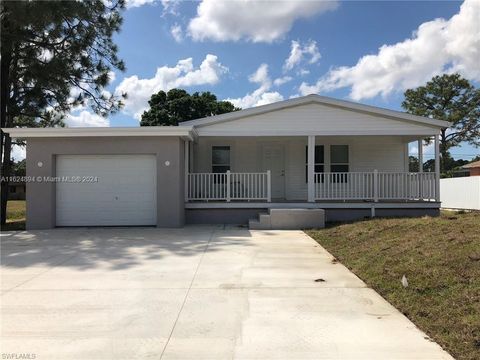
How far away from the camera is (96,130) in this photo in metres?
12.6

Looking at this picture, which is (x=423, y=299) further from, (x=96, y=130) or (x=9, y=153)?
(x=9, y=153)

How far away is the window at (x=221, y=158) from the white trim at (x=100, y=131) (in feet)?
13.0

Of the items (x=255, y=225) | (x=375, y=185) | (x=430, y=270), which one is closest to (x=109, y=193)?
(x=255, y=225)

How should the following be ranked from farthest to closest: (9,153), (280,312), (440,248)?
(9,153) < (440,248) < (280,312)

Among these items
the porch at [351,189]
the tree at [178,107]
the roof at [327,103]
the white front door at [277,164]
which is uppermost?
the tree at [178,107]

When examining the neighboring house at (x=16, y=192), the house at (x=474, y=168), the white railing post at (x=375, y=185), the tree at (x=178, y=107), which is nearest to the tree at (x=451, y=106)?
the house at (x=474, y=168)

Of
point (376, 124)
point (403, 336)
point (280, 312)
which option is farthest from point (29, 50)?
point (403, 336)

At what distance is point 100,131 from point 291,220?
6309 mm

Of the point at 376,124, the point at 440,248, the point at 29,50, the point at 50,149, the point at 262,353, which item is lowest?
the point at 262,353

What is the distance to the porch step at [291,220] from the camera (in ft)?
42.0

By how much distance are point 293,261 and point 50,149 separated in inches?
346

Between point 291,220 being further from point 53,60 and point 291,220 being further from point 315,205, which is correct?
point 53,60

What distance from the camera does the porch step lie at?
42.0 ft

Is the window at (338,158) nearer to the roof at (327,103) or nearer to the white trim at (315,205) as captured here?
the roof at (327,103)
